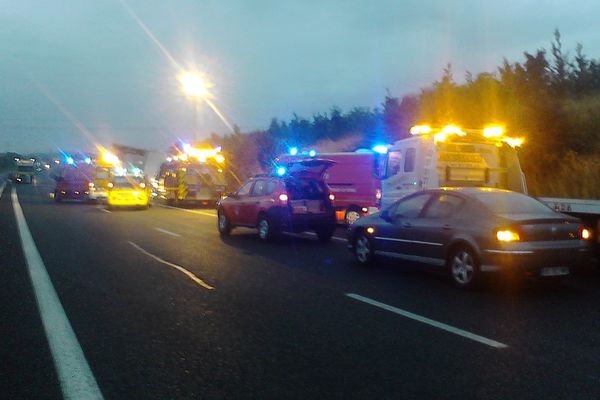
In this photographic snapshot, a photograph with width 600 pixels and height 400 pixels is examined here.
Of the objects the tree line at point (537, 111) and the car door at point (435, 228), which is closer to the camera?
the car door at point (435, 228)

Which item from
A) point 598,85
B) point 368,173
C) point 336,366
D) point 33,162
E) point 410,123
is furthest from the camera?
point 33,162

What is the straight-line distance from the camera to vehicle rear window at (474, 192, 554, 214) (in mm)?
9281

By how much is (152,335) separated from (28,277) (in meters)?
4.55

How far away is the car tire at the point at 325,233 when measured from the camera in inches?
625

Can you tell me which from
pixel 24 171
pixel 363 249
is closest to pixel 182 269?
pixel 363 249

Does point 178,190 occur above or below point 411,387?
above

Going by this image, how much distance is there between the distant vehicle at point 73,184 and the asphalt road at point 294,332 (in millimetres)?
21638

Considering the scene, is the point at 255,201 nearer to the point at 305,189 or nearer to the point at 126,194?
the point at 305,189

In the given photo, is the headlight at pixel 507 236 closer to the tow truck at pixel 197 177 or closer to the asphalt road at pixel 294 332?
the asphalt road at pixel 294 332

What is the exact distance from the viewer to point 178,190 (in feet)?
102

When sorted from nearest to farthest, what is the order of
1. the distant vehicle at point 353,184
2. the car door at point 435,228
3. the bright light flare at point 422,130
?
the car door at point 435,228 < the bright light flare at point 422,130 < the distant vehicle at point 353,184

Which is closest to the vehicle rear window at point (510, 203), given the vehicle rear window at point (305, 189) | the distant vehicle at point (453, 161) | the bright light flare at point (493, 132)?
the distant vehicle at point (453, 161)

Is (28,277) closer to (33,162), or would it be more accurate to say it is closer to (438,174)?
(438,174)

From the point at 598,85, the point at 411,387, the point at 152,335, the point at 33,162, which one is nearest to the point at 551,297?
the point at 411,387
